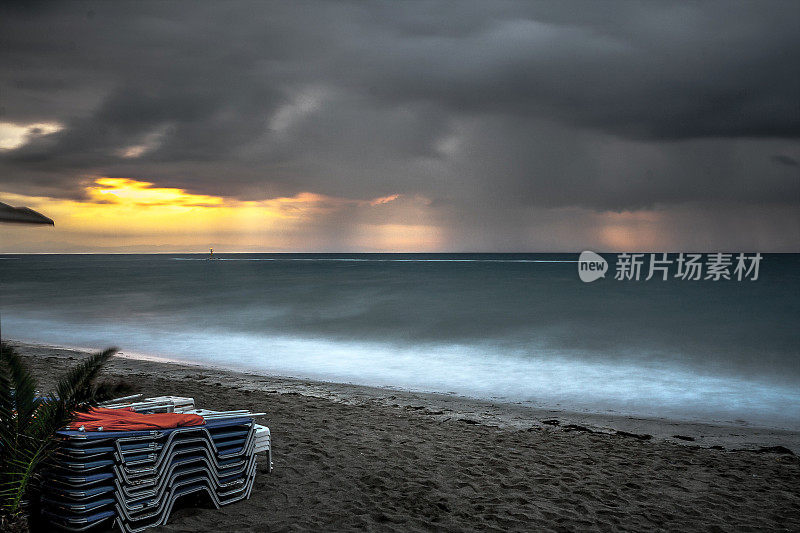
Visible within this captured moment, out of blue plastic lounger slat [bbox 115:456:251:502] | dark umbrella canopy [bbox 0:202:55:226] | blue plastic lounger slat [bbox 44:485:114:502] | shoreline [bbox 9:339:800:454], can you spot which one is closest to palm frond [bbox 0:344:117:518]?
blue plastic lounger slat [bbox 44:485:114:502]

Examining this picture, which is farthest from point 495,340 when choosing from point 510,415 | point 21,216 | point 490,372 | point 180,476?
point 21,216

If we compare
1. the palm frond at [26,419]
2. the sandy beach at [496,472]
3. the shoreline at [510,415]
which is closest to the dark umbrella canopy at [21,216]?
the palm frond at [26,419]

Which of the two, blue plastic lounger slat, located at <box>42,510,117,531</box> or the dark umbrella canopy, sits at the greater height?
the dark umbrella canopy

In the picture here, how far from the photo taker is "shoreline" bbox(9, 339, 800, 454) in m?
7.84

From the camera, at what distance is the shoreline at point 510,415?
784 centimetres

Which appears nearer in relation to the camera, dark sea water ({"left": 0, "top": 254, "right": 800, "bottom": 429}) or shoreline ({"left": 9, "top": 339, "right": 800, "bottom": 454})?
shoreline ({"left": 9, "top": 339, "right": 800, "bottom": 454})

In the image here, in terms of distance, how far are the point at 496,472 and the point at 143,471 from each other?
10.5ft

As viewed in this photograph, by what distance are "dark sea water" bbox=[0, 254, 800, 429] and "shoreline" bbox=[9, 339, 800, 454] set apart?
2.76 ft

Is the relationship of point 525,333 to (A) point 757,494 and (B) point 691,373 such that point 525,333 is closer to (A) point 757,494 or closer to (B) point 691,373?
(B) point 691,373

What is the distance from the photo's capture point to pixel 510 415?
8.84 meters

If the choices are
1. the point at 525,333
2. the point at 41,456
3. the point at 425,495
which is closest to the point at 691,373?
the point at 525,333

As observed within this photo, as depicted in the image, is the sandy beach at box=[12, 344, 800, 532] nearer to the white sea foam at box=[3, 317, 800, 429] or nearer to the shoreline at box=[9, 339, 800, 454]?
the shoreline at box=[9, 339, 800, 454]

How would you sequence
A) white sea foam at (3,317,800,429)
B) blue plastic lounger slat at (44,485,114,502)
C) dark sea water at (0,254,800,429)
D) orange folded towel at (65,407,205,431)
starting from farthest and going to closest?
dark sea water at (0,254,800,429), white sea foam at (3,317,800,429), orange folded towel at (65,407,205,431), blue plastic lounger slat at (44,485,114,502)

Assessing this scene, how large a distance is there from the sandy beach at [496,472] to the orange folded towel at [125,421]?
0.32 m
